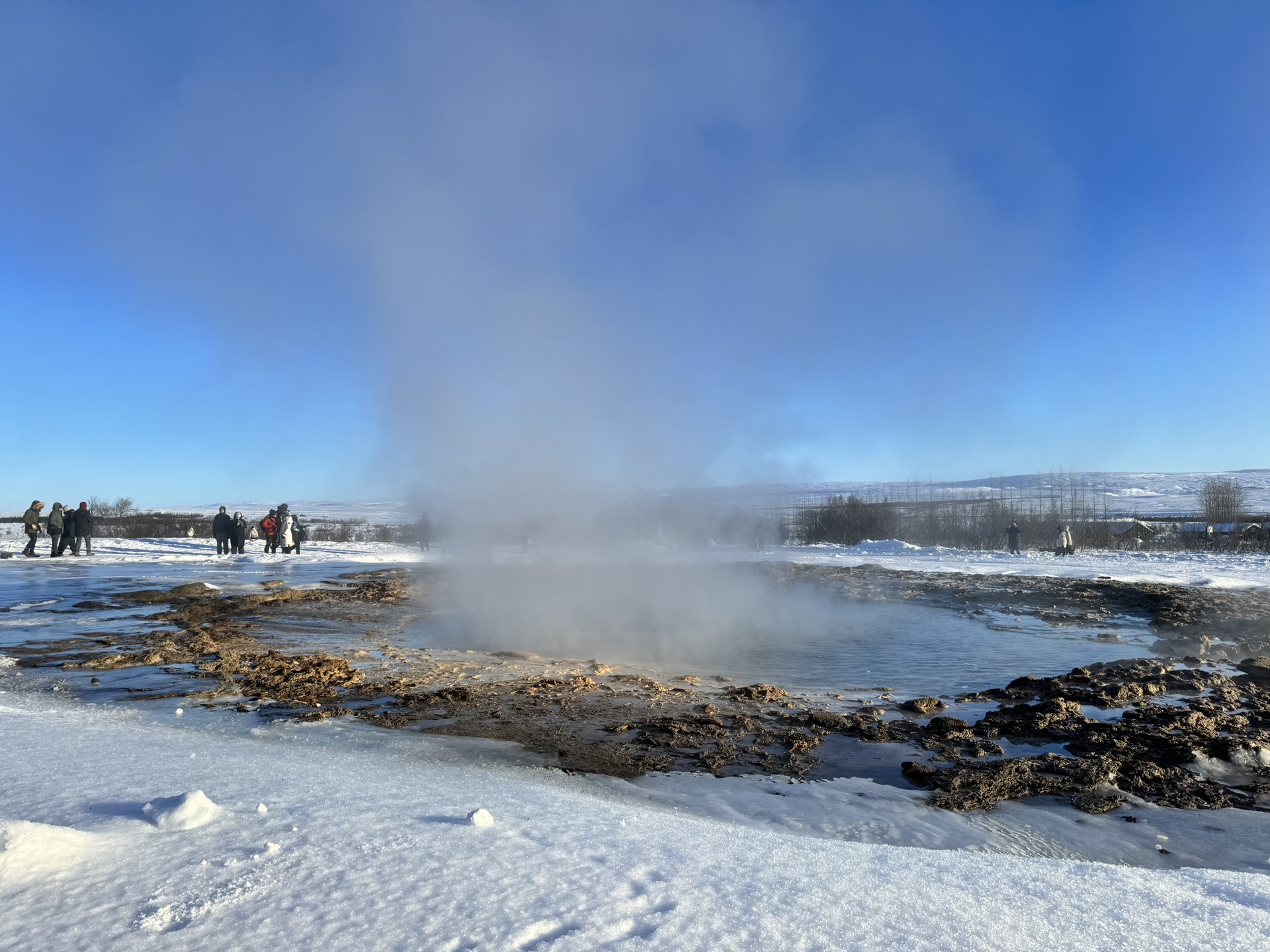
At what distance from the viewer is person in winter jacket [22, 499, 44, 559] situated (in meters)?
20.7

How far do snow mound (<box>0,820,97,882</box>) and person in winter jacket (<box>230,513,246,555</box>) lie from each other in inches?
890


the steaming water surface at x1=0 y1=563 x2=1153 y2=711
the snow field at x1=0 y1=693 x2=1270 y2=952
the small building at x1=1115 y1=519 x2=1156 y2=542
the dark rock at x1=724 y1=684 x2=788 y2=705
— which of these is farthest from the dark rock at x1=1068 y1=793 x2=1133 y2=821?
the small building at x1=1115 y1=519 x2=1156 y2=542

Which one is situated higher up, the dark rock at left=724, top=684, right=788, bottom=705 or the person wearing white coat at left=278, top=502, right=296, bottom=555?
the person wearing white coat at left=278, top=502, right=296, bottom=555

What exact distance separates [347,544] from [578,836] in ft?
102

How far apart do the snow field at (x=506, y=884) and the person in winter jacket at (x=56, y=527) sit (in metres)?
21.0

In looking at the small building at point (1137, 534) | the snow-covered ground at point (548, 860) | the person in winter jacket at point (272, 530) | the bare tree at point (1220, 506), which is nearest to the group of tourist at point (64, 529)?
the person in winter jacket at point (272, 530)

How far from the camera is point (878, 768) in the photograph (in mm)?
4371

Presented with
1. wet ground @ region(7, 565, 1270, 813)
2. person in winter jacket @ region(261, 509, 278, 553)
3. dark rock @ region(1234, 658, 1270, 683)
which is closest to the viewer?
wet ground @ region(7, 565, 1270, 813)

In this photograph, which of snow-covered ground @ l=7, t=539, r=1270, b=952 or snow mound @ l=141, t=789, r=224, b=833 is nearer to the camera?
snow-covered ground @ l=7, t=539, r=1270, b=952

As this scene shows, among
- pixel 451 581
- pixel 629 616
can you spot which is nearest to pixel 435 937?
pixel 629 616

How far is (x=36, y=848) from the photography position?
84.6 inches

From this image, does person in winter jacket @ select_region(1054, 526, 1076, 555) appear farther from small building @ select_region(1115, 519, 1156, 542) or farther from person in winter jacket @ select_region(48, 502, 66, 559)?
person in winter jacket @ select_region(48, 502, 66, 559)

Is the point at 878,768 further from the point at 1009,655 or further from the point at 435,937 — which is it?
the point at 1009,655

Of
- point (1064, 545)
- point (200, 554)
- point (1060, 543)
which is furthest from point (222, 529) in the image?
point (1060, 543)
